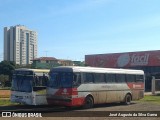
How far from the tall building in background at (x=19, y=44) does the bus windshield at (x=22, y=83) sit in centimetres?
11096

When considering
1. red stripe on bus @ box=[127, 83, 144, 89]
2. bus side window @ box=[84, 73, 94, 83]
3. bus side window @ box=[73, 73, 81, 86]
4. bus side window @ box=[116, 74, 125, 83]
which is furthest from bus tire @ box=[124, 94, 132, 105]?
bus side window @ box=[73, 73, 81, 86]

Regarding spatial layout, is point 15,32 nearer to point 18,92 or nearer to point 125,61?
point 125,61

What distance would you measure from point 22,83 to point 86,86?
4031 mm

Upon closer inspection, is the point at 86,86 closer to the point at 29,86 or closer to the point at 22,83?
the point at 29,86

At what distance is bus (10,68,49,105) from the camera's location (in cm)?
2175

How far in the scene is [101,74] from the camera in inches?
922

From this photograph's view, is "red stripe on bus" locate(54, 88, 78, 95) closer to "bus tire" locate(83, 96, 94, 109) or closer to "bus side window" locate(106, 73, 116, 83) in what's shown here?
"bus tire" locate(83, 96, 94, 109)

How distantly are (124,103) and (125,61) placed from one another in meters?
42.3

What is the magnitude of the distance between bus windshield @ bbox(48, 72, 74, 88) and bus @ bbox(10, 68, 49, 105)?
0.91m

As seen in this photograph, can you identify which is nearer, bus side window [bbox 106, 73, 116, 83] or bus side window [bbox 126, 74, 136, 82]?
bus side window [bbox 106, 73, 116, 83]

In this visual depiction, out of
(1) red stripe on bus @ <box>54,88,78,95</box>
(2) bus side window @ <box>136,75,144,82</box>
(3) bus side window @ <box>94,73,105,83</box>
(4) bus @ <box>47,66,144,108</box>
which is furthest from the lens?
(2) bus side window @ <box>136,75,144,82</box>

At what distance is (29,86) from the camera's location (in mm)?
21891

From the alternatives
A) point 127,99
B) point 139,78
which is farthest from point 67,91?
point 139,78

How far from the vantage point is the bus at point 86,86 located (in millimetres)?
20812
